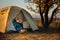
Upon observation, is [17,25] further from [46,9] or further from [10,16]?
[46,9]

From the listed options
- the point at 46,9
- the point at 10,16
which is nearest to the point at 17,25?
the point at 10,16

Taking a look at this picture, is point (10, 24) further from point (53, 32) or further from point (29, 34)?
point (53, 32)

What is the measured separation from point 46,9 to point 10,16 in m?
0.57

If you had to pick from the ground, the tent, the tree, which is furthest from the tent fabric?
the tree

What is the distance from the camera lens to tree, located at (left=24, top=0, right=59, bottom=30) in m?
2.80

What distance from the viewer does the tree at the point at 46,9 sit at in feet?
9.18

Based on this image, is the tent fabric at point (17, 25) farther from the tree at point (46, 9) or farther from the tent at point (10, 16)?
the tree at point (46, 9)

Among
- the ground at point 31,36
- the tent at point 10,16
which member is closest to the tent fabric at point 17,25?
the tent at point 10,16

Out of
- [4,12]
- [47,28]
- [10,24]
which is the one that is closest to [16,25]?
[10,24]

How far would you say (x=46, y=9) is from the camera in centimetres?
283

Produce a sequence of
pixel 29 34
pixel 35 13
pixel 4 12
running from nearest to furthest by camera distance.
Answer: pixel 29 34 → pixel 4 12 → pixel 35 13

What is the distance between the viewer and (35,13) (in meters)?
2.91

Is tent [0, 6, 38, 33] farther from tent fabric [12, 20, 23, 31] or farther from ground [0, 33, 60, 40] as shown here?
ground [0, 33, 60, 40]

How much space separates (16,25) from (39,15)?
44 cm
